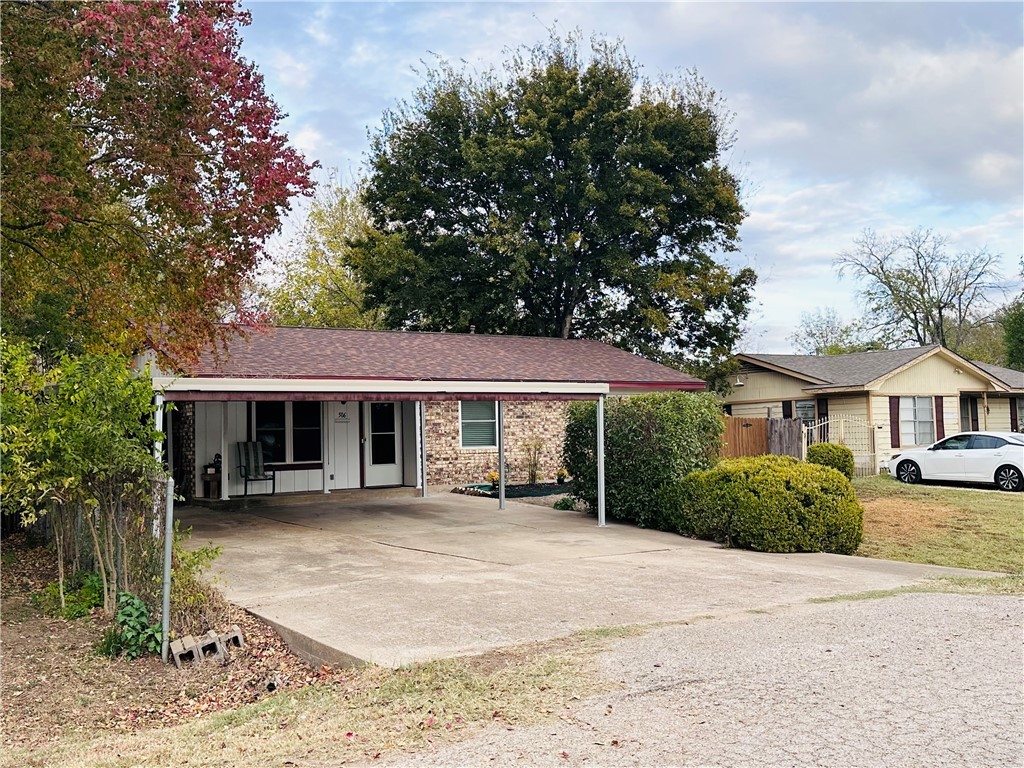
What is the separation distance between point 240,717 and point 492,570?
5106mm

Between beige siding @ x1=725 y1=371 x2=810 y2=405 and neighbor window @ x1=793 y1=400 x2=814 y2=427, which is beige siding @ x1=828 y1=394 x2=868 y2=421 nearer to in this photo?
neighbor window @ x1=793 y1=400 x2=814 y2=427

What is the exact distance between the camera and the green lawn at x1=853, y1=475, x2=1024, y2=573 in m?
13.1

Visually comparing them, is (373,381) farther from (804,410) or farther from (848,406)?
(804,410)

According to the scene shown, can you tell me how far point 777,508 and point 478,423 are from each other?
10.4 meters

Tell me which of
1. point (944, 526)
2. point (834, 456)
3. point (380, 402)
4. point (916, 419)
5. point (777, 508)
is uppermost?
point (380, 402)

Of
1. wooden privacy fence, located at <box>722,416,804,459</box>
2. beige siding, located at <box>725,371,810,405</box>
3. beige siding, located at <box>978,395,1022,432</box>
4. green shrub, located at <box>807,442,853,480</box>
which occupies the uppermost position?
beige siding, located at <box>725,371,810,405</box>

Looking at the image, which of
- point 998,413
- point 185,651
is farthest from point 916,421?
point 185,651

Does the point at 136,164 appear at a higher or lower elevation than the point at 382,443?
higher

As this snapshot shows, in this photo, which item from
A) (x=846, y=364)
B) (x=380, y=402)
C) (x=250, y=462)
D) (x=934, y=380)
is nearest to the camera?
(x=250, y=462)

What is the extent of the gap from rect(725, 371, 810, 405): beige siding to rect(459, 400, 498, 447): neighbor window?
10387mm

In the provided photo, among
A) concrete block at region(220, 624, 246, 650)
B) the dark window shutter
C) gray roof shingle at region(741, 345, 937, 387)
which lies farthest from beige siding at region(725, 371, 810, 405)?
concrete block at region(220, 624, 246, 650)

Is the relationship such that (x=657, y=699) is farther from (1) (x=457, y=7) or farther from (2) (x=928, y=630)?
(1) (x=457, y=7)

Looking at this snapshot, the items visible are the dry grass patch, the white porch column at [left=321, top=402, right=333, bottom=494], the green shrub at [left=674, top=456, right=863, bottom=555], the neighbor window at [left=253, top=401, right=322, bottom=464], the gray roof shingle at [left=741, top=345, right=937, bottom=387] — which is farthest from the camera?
the gray roof shingle at [left=741, top=345, right=937, bottom=387]

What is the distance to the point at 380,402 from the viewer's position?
64.2 feet
